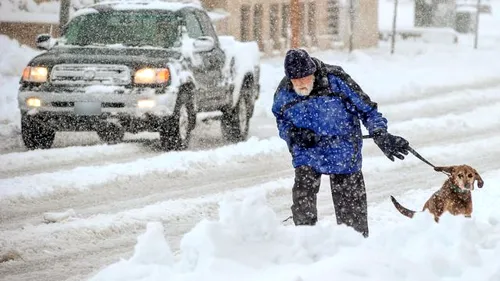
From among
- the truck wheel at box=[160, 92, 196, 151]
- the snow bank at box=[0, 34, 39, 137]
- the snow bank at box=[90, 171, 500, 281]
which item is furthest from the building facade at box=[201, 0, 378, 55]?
the snow bank at box=[90, 171, 500, 281]

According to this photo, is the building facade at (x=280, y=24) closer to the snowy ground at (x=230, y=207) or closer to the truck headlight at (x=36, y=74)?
the snowy ground at (x=230, y=207)

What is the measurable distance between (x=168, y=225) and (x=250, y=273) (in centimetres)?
449

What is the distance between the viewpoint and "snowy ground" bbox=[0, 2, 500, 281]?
18.6 ft

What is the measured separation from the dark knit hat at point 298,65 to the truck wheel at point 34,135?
797 cm

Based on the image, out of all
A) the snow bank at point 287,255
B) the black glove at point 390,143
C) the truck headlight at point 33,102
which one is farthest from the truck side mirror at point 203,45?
the snow bank at point 287,255

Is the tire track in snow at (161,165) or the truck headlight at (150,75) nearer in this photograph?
the tire track in snow at (161,165)

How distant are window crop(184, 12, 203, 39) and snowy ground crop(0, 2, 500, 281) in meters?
1.47

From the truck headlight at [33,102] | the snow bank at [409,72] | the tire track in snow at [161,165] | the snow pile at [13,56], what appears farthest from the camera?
the snow bank at [409,72]

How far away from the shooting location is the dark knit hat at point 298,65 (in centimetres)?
683

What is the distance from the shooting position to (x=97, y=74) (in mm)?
14078

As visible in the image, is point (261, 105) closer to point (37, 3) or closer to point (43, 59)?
point (43, 59)

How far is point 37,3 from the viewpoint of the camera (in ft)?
99.5

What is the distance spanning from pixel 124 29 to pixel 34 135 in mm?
1838

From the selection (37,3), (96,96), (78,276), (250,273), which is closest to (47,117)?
(96,96)
